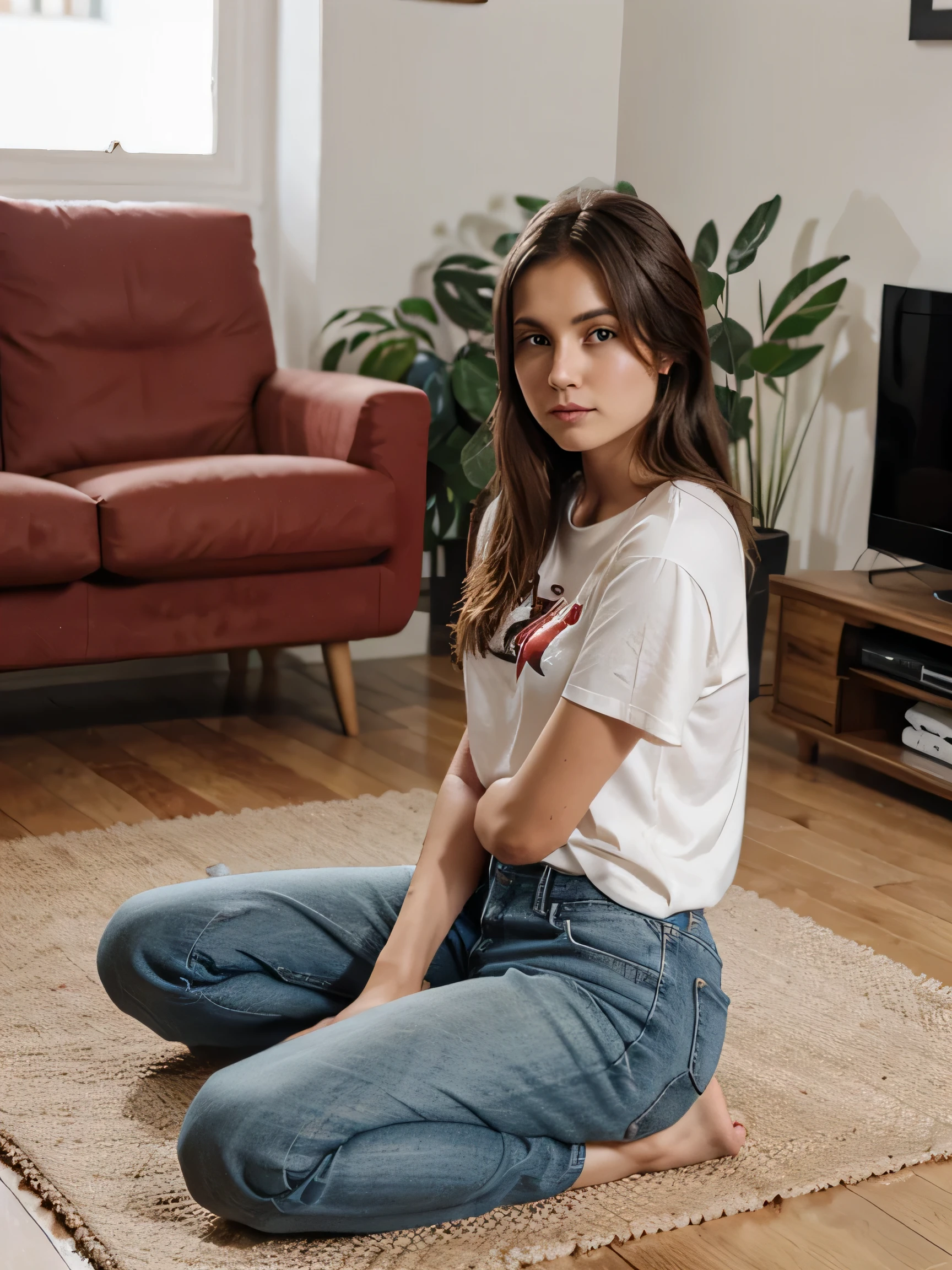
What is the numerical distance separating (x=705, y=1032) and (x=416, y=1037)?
0.28 m

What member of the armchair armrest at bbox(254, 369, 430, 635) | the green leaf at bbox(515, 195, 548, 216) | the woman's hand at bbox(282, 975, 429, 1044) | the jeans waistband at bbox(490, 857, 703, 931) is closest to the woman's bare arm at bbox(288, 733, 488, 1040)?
the woman's hand at bbox(282, 975, 429, 1044)

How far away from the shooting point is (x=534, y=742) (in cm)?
142

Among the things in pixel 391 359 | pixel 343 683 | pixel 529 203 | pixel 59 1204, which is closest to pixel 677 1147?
pixel 59 1204

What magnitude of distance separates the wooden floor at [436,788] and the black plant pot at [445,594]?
0.08 meters

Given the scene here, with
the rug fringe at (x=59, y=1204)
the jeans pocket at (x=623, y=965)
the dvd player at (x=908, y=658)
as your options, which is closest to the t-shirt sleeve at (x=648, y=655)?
the jeans pocket at (x=623, y=965)

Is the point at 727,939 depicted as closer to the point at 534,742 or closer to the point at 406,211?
the point at 534,742

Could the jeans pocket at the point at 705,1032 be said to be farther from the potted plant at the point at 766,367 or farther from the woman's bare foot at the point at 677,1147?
the potted plant at the point at 766,367

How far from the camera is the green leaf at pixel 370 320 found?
3.64 m

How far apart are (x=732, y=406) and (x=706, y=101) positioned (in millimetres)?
936

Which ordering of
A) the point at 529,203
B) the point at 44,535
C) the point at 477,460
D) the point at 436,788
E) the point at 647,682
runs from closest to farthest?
the point at 647,682 → the point at 44,535 → the point at 436,788 → the point at 477,460 → the point at 529,203

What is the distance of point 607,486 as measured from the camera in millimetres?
1481

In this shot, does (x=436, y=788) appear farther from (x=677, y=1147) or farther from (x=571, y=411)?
(x=571, y=411)

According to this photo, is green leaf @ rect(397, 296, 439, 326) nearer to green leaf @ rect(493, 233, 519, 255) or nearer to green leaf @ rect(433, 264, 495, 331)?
green leaf @ rect(433, 264, 495, 331)

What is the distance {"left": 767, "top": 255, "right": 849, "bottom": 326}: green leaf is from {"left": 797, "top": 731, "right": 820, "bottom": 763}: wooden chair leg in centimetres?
92
